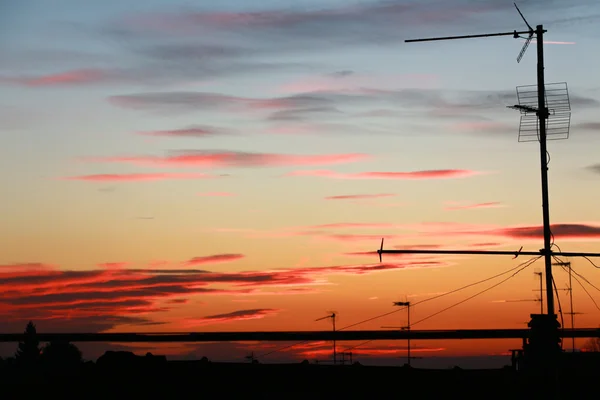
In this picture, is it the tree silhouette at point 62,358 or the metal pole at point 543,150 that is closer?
the metal pole at point 543,150

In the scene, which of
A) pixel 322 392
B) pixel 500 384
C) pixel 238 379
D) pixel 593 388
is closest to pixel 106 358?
pixel 238 379

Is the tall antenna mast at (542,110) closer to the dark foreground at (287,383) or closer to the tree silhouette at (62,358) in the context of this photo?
the dark foreground at (287,383)

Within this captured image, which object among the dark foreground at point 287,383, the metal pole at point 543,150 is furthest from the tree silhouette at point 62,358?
the metal pole at point 543,150

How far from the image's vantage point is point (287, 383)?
149ft

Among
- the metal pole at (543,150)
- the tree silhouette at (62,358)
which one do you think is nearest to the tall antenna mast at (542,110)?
the metal pole at (543,150)

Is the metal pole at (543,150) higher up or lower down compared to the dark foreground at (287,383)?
higher up

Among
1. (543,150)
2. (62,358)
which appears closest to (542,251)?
(543,150)

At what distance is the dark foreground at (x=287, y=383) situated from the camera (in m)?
43.8

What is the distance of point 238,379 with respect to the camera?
4594cm

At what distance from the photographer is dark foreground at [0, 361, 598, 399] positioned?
43.8 meters

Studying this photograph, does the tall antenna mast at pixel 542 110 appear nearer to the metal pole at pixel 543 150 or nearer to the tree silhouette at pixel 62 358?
the metal pole at pixel 543 150

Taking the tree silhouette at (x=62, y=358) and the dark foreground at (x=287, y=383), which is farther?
the tree silhouette at (x=62, y=358)

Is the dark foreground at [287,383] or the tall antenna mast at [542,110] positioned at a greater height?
the tall antenna mast at [542,110]

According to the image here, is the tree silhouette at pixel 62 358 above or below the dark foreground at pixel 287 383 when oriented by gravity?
above
